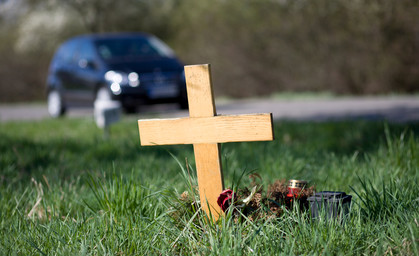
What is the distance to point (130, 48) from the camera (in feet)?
33.9

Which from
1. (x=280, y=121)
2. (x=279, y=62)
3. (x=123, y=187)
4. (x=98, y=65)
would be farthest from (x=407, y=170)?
(x=279, y=62)

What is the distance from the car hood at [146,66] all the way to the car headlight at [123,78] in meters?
0.09

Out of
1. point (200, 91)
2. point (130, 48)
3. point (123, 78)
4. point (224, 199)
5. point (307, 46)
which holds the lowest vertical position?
point (224, 199)

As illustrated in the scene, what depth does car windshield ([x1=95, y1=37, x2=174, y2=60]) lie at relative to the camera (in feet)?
33.1

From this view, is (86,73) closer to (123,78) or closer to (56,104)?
(123,78)

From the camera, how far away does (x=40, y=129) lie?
8234mm

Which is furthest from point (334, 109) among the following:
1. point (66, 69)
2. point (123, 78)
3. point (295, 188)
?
point (295, 188)

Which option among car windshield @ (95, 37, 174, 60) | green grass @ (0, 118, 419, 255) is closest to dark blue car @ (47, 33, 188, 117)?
car windshield @ (95, 37, 174, 60)

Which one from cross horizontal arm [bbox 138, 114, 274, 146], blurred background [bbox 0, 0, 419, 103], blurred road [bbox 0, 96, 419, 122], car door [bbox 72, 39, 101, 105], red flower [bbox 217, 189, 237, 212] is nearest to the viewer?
cross horizontal arm [bbox 138, 114, 274, 146]

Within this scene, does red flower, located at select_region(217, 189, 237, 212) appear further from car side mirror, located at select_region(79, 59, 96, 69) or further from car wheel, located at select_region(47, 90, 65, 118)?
car wheel, located at select_region(47, 90, 65, 118)

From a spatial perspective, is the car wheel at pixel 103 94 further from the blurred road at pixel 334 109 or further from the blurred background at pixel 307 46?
the blurred background at pixel 307 46

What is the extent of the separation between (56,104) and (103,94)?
239cm

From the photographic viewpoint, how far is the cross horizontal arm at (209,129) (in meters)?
2.45

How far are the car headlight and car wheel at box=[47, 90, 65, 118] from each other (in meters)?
2.31
